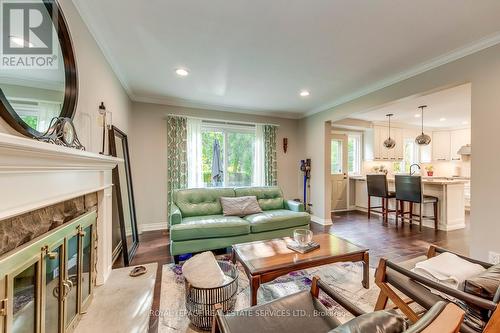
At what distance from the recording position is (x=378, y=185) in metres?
4.74

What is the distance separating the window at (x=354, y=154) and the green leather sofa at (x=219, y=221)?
3.34 m

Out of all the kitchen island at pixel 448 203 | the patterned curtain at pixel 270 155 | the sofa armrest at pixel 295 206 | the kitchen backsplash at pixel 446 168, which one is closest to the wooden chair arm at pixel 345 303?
the sofa armrest at pixel 295 206

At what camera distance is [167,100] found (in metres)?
4.11

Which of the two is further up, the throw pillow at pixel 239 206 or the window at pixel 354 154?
the window at pixel 354 154

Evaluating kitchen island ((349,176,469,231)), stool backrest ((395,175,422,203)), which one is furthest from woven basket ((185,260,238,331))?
kitchen island ((349,176,469,231))

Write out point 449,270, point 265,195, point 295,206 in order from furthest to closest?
1. point 265,195
2. point 295,206
3. point 449,270

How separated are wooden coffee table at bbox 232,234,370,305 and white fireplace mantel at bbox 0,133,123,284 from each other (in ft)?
4.53

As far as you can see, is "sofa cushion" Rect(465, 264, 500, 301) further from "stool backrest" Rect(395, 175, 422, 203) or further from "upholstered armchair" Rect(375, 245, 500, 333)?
"stool backrest" Rect(395, 175, 422, 203)

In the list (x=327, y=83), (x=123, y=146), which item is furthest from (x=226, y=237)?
(x=327, y=83)

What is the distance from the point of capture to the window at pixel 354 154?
6.28 meters

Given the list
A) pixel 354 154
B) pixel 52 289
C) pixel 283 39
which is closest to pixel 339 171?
pixel 354 154

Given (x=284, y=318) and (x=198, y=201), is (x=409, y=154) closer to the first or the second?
(x=198, y=201)

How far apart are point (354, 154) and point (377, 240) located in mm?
3368

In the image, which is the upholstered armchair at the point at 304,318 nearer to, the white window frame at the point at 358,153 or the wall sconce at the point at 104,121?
the wall sconce at the point at 104,121
